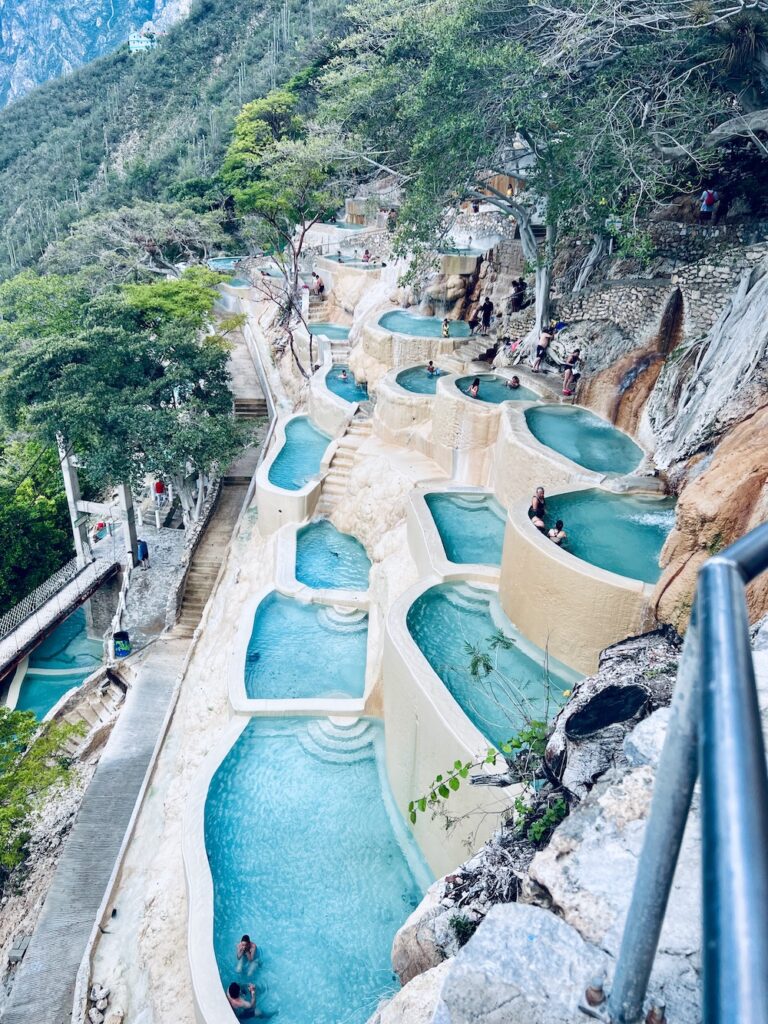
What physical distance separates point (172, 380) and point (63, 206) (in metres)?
48.0

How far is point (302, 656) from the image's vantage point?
12.5 meters

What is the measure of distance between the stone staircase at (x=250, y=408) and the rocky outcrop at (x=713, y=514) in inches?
798

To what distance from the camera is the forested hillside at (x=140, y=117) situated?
52.6 m

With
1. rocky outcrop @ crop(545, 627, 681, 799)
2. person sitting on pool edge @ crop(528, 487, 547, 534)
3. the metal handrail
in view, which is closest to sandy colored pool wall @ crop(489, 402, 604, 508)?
person sitting on pool edge @ crop(528, 487, 547, 534)

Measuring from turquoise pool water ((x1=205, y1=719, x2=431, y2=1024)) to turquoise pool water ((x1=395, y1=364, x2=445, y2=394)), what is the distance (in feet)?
33.4

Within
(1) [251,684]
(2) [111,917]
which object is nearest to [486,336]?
(1) [251,684]

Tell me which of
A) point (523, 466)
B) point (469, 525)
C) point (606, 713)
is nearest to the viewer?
point (606, 713)

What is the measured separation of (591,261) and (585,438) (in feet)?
17.9

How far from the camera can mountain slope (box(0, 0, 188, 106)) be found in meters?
127

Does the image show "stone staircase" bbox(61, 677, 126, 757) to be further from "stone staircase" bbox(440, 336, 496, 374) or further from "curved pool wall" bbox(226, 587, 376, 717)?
"stone staircase" bbox(440, 336, 496, 374)

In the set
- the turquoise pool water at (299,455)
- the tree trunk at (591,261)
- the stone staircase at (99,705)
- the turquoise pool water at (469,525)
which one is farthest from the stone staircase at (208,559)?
the tree trunk at (591,261)

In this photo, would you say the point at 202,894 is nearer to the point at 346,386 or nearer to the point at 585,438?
the point at 585,438

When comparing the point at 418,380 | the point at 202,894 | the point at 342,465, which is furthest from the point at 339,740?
the point at 418,380

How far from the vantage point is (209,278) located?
84.1ft
